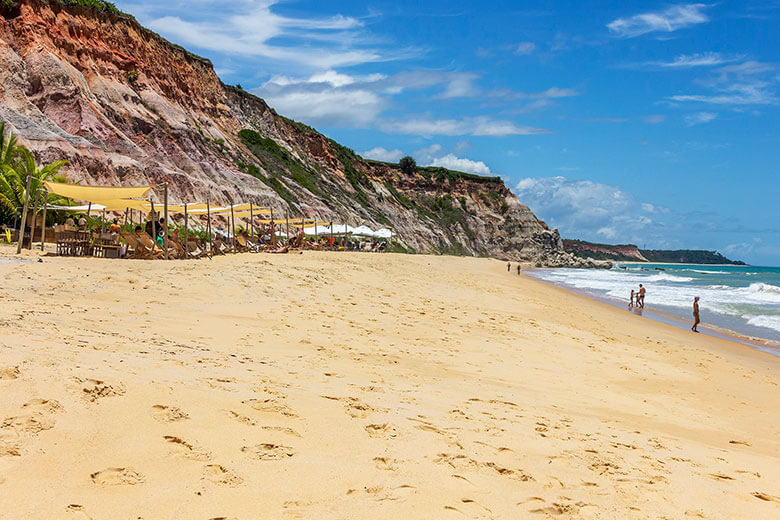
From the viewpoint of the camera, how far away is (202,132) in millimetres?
41281

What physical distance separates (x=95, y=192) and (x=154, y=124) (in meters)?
20.0

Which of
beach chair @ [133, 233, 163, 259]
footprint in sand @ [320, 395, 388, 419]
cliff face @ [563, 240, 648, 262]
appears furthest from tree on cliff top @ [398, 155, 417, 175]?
cliff face @ [563, 240, 648, 262]

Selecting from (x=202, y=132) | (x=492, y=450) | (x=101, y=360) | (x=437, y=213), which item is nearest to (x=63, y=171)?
(x=202, y=132)

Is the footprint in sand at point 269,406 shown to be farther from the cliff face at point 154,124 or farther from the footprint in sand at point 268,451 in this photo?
the cliff face at point 154,124

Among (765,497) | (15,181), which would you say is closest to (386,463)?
(765,497)

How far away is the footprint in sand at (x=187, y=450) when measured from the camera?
2801 mm

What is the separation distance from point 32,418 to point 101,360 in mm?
1202

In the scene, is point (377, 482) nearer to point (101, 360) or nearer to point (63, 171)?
point (101, 360)

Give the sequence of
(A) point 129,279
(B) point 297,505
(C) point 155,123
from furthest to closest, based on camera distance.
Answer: (C) point 155,123 → (A) point 129,279 → (B) point 297,505

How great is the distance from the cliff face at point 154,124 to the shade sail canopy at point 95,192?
30.7 feet

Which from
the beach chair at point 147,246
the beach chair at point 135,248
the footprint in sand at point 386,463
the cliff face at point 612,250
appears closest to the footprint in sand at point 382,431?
the footprint in sand at point 386,463

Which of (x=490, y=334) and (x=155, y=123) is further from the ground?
(x=155, y=123)

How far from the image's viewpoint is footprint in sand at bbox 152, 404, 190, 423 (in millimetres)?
3134

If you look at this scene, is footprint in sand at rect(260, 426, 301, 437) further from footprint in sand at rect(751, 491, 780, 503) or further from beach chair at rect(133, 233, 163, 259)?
beach chair at rect(133, 233, 163, 259)
